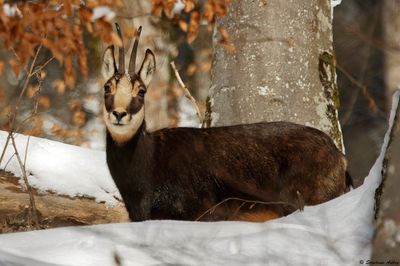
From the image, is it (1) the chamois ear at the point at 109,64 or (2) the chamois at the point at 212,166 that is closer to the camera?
(2) the chamois at the point at 212,166

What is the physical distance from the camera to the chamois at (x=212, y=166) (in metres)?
7.32

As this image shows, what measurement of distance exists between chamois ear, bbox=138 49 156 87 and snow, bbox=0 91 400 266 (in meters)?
2.95

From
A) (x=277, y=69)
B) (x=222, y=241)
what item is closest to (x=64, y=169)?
(x=277, y=69)

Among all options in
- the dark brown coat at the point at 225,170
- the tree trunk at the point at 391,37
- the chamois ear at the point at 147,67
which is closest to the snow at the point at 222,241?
the dark brown coat at the point at 225,170

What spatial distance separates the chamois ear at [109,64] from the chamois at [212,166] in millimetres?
42

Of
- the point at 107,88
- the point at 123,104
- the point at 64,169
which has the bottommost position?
the point at 64,169

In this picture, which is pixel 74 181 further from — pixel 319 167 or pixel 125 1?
pixel 125 1

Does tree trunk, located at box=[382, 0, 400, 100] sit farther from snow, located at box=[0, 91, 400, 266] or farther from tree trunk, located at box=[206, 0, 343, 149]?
snow, located at box=[0, 91, 400, 266]

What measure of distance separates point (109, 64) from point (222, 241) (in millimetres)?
3489

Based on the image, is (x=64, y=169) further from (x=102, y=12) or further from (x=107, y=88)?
(x=102, y=12)

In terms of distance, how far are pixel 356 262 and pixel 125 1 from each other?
10826 mm

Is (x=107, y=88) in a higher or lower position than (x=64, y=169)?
higher

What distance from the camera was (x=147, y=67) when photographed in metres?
7.79

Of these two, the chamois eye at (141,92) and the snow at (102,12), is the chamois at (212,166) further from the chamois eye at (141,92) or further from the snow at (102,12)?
the snow at (102,12)
